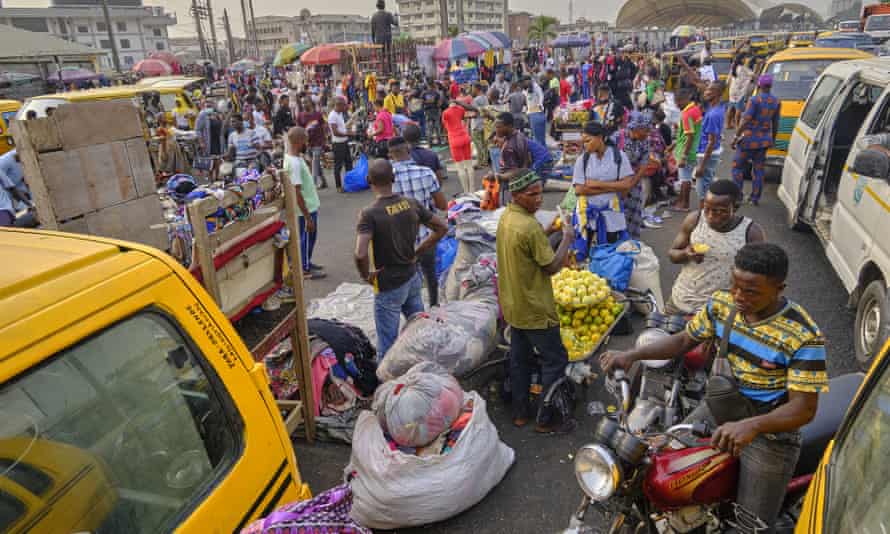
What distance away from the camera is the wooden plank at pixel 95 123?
3.51 meters

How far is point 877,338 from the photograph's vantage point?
4.16 metres

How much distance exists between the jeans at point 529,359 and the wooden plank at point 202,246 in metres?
2.08

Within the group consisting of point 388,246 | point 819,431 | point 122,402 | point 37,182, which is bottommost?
point 819,431

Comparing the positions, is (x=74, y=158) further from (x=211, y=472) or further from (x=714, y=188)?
(x=714, y=188)

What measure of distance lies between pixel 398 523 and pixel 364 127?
12.5 metres

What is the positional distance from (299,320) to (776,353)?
9.04 feet

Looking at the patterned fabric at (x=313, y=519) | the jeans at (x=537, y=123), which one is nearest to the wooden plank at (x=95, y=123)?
the patterned fabric at (x=313, y=519)

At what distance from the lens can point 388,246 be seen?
4453 mm

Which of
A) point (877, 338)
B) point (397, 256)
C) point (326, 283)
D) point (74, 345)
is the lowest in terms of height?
point (326, 283)

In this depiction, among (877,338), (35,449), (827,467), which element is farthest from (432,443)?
(877,338)

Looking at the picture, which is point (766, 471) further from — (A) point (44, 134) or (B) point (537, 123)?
(B) point (537, 123)

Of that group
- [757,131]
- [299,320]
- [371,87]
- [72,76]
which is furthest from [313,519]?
[72,76]

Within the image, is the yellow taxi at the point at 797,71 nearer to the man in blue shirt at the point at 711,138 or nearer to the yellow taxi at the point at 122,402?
the man in blue shirt at the point at 711,138

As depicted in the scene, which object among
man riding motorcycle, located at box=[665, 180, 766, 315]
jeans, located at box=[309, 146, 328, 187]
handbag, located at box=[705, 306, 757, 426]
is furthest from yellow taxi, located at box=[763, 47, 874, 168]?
handbag, located at box=[705, 306, 757, 426]
